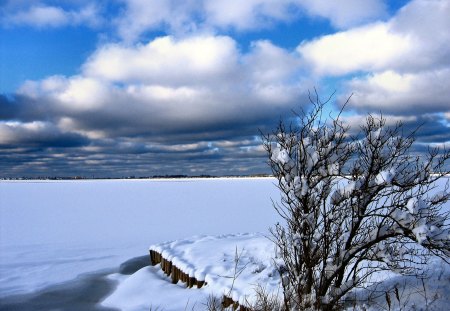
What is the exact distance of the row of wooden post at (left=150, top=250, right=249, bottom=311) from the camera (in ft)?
29.9

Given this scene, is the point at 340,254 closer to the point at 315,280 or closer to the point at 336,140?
the point at 315,280

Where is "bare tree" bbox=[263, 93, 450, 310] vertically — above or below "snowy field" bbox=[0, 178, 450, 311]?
above

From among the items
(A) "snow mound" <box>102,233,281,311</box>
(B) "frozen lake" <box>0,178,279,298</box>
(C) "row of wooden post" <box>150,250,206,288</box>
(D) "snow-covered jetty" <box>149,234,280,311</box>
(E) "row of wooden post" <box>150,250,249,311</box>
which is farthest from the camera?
(B) "frozen lake" <box>0,178,279,298</box>

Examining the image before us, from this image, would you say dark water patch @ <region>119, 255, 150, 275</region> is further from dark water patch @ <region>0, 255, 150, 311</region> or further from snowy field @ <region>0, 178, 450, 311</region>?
dark water patch @ <region>0, 255, 150, 311</region>

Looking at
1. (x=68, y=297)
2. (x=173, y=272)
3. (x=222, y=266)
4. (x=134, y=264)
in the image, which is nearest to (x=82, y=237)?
(x=134, y=264)

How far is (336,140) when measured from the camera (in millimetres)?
6820

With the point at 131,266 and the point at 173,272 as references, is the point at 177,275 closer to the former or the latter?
the point at 173,272

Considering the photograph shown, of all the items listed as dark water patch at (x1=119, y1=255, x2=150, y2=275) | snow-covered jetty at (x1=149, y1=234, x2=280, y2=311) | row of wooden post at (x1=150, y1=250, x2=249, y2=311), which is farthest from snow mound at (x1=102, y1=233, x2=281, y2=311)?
dark water patch at (x1=119, y1=255, x2=150, y2=275)

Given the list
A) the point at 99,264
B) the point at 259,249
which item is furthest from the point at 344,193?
the point at 99,264

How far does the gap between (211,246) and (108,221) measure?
60.3 ft

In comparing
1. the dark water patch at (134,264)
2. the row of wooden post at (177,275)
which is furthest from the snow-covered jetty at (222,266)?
the dark water patch at (134,264)

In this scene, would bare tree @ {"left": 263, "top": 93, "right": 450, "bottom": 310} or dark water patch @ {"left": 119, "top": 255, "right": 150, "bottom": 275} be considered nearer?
bare tree @ {"left": 263, "top": 93, "right": 450, "bottom": 310}

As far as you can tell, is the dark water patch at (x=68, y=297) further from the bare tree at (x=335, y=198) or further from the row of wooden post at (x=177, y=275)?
the bare tree at (x=335, y=198)

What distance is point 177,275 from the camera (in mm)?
12492
